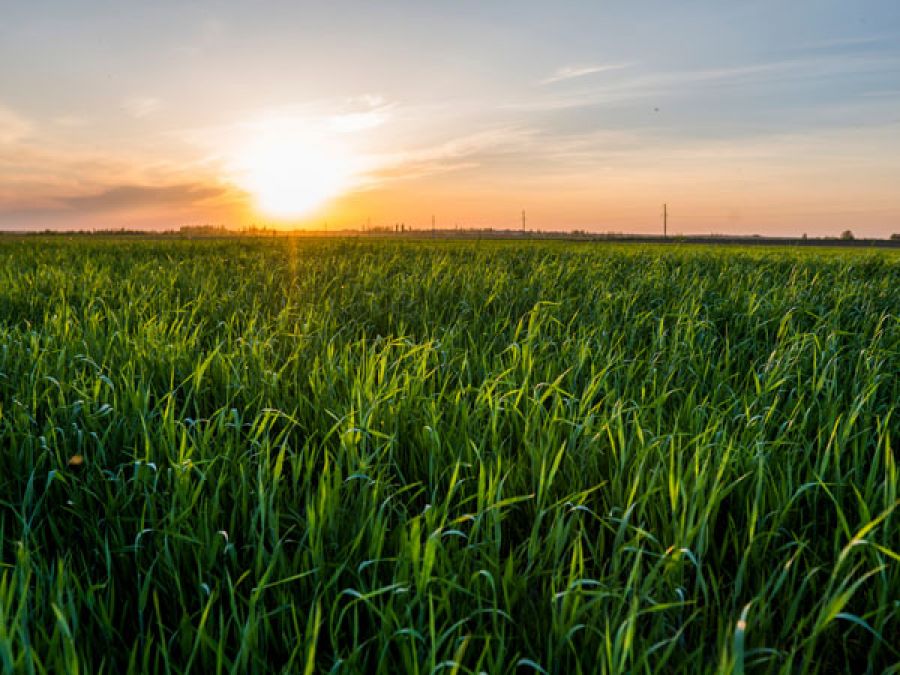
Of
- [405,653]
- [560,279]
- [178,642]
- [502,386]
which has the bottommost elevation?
[178,642]

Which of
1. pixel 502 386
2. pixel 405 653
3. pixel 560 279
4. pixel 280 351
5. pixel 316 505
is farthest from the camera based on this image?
pixel 560 279

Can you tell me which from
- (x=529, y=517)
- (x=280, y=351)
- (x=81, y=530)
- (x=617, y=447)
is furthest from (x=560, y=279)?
(x=81, y=530)

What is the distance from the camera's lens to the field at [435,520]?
5.03 feet

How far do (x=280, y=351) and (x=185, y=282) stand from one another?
12.9 ft

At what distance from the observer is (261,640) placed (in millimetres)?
1528

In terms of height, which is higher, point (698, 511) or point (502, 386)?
point (502, 386)

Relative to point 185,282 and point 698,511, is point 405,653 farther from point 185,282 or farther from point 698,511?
point 185,282

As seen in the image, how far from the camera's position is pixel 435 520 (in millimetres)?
1986

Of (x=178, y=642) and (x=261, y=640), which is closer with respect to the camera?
(x=261, y=640)

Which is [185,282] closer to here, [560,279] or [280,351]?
[280,351]

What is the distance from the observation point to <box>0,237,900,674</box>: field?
60.3 inches

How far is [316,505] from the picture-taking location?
2064 millimetres

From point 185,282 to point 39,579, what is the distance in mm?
6410

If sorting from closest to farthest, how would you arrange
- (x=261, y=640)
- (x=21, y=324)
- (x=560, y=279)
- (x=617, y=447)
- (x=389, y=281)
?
(x=261, y=640), (x=617, y=447), (x=21, y=324), (x=389, y=281), (x=560, y=279)
